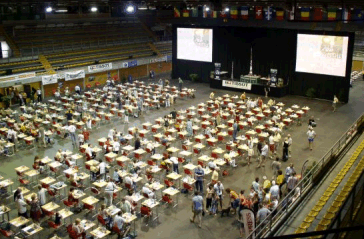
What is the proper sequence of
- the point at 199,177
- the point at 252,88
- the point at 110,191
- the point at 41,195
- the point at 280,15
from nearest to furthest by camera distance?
the point at 41,195 → the point at 110,191 → the point at 199,177 → the point at 280,15 → the point at 252,88

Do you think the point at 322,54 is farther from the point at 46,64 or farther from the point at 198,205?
the point at 46,64

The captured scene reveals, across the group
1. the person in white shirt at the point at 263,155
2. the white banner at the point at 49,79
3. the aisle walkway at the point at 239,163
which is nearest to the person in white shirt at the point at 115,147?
the aisle walkway at the point at 239,163

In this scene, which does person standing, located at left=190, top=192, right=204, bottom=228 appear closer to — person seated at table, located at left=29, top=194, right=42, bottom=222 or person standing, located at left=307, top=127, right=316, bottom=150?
person seated at table, located at left=29, top=194, right=42, bottom=222

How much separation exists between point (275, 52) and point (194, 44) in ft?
31.7

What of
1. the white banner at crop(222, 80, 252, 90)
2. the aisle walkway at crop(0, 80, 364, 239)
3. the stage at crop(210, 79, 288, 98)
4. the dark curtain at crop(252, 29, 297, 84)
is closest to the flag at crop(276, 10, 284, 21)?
the dark curtain at crop(252, 29, 297, 84)

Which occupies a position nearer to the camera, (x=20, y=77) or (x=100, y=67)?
(x=20, y=77)

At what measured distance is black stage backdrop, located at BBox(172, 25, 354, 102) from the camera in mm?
36625

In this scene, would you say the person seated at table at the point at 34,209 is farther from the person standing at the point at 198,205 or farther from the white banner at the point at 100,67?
the white banner at the point at 100,67

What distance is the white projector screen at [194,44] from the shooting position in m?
43.9

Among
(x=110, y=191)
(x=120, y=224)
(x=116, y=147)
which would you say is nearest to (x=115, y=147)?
(x=116, y=147)

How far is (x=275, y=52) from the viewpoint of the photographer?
39812mm

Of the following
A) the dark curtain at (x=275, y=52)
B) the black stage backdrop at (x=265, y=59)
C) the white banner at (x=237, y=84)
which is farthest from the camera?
the white banner at (x=237, y=84)

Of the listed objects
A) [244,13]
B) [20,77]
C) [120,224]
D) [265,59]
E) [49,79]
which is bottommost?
[120,224]

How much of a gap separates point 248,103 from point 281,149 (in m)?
8.46
